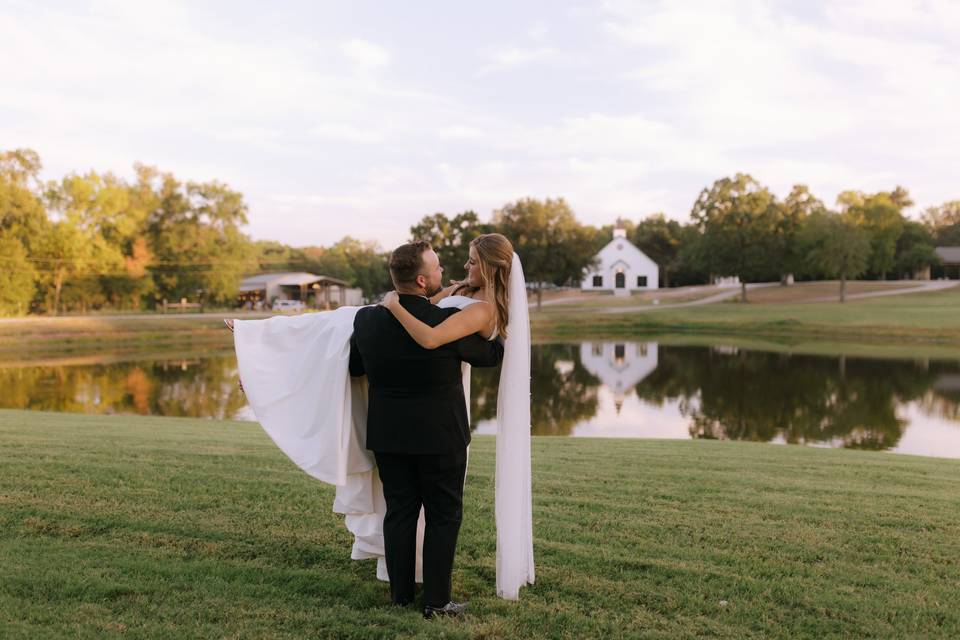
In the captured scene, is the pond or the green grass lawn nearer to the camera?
the green grass lawn

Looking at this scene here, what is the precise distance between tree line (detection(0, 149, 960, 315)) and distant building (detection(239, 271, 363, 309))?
8.40 meters

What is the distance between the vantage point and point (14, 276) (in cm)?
4691

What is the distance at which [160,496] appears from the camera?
5703mm

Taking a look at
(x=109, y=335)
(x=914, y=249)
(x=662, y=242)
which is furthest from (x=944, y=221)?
(x=109, y=335)

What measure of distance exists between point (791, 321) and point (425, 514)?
142 feet

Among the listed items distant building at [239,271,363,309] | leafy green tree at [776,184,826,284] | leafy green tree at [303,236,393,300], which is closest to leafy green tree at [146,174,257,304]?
distant building at [239,271,363,309]

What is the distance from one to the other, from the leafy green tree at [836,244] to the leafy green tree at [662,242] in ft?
94.0

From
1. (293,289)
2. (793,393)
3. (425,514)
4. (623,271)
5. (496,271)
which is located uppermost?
(623,271)

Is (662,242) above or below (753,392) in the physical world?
above

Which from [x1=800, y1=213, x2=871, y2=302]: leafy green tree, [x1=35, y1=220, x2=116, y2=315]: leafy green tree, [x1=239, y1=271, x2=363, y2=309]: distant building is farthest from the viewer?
[x1=239, y1=271, x2=363, y2=309]: distant building

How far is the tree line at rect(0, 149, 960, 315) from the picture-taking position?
4859 cm

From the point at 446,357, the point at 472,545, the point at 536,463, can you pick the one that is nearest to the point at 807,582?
the point at 472,545

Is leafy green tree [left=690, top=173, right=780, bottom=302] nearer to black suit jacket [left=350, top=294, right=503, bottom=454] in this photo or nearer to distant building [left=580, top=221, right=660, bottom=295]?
distant building [left=580, top=221, right=660, bottom=295]

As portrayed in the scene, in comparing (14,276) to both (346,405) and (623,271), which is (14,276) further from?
(623,271)
